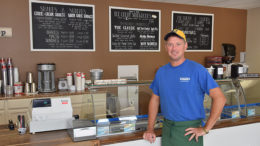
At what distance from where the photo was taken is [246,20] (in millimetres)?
5297

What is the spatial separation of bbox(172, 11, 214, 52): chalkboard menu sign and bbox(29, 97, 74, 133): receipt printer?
337cm

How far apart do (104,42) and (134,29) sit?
656 mm

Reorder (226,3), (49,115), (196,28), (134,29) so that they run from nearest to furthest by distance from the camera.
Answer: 1. (49,115)
2. (134,29)
3. (226,3)
4. (196,28)

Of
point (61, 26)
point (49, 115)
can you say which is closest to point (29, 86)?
point (61, 26)

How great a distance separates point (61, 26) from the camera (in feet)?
12.9

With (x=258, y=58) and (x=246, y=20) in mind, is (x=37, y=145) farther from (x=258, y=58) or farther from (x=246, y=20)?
(x=246, y=20)

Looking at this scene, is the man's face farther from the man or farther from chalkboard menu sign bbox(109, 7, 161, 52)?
chalkboard menu sign bbox(109, 7, 161, 52)

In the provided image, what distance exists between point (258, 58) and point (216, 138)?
3603 mm

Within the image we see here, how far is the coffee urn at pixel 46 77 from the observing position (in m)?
3.60

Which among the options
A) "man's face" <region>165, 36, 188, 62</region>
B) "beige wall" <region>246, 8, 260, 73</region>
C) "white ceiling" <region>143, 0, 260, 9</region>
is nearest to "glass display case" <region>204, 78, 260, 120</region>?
"man's face" <region>165, 36, 188, 62</region>

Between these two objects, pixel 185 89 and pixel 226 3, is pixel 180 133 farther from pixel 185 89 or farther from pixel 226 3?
pixel 226 3

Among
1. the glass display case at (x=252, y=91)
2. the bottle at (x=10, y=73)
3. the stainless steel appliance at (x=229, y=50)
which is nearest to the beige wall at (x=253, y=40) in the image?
the stainless steel appliance at (x=229, y=50)

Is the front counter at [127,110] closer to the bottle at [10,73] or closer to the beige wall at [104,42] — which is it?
the bottle at [10,73]

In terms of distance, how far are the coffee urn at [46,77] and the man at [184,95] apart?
7.85 ft
